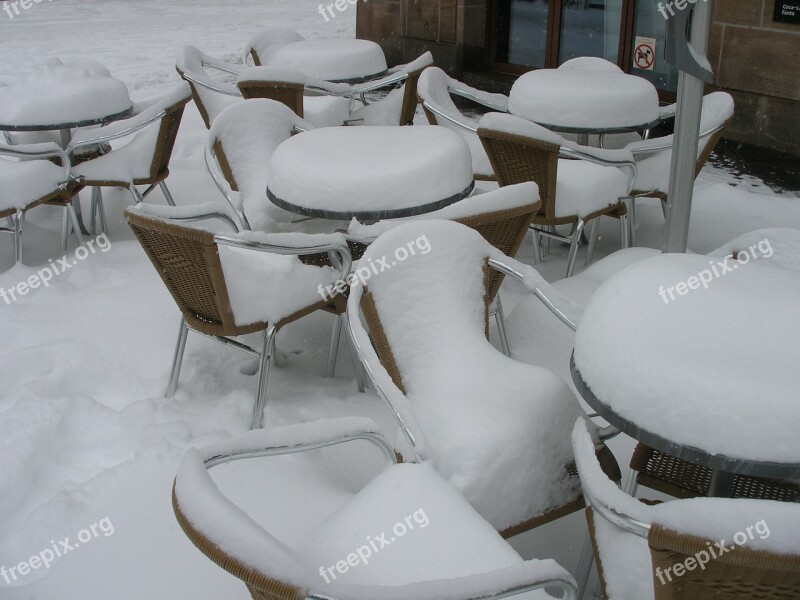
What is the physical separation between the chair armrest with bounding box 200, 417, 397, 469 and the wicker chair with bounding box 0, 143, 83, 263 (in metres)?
2.84

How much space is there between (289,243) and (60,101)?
7.99ft

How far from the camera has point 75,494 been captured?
2.36 meters

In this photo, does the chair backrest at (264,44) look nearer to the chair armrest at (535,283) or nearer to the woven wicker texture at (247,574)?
the chair armrest at (535,283)

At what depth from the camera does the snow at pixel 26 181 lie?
3978 millimetres

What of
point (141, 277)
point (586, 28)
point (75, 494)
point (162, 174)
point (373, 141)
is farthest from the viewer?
point (586, 28)

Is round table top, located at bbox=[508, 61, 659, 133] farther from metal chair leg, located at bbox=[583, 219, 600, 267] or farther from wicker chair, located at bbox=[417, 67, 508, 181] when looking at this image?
metal chair leg, located at bbox=[583, 219, 600, 267]

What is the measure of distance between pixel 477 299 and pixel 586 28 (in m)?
5.78

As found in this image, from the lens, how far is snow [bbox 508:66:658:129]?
4020 millimetres

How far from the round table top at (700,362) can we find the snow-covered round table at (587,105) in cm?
212

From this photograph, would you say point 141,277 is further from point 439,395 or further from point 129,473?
point 439,395

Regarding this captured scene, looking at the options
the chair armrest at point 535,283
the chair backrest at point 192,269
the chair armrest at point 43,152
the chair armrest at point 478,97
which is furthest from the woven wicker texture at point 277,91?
the chair armrest at point 535,283

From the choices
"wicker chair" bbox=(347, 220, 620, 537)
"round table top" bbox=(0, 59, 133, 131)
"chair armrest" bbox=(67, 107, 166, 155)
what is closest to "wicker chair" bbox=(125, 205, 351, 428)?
"wicker chair" bbox=(347, 220, 620, 537)

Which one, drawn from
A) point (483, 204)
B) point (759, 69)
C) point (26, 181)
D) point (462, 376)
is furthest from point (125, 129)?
point (759, 69)

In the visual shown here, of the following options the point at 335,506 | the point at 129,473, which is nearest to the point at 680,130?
the point at 335,506
